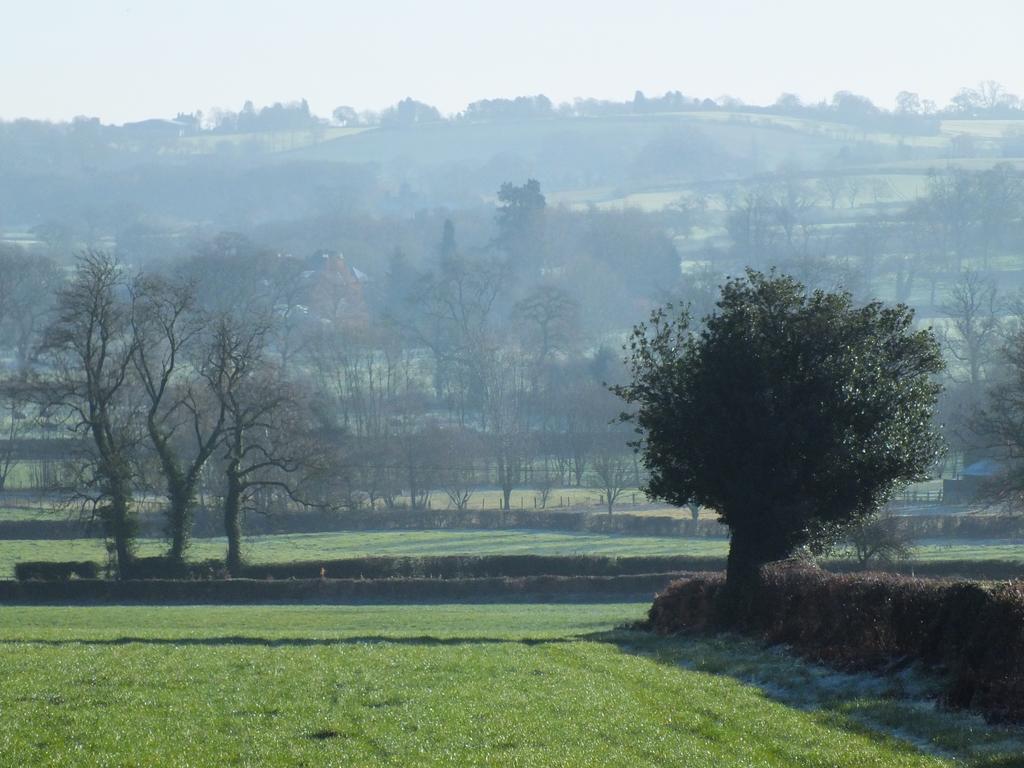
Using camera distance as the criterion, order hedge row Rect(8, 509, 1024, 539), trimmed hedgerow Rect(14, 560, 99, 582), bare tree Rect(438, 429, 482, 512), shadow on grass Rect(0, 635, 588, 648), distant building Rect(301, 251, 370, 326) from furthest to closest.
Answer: distant building Rect(301, 251, 370, 326), bare tree Rect(438, 429, 482, 512), hedge row Rect(8, 509, 1024, 539), trimmed hedgerow Rect(14, 560, 99, 582), shadow on grass Rect(0, 635, 588, 648)

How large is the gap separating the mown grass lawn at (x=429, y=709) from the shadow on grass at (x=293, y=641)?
318 millimetres

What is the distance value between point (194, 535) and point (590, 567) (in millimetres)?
28691

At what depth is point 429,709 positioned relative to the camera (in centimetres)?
1848

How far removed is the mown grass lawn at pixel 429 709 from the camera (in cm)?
1559

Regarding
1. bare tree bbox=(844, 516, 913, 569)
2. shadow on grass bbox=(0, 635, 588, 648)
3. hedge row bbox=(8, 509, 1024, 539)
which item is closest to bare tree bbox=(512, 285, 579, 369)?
hedge row bbox=(8, 509, 1024, 539)

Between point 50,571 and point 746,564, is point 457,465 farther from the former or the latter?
point 746,564

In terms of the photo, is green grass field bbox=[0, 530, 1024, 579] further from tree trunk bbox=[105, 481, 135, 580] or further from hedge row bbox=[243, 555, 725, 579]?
hedge row bbox=[243, 555, 725, 579]

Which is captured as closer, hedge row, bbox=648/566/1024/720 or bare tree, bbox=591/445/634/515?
hedge row, bbox=648/566/1024/720

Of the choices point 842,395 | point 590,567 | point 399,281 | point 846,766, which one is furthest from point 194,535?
point 399,281

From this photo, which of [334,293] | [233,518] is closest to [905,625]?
[233,518]

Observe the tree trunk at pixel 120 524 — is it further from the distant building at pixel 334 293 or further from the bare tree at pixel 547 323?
the distant building at pixel 334 293

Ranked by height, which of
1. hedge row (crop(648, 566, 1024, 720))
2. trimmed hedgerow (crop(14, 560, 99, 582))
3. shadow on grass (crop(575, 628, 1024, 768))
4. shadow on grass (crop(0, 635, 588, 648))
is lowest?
trimmed hedgerow (crop(14, 560, 99, 582))

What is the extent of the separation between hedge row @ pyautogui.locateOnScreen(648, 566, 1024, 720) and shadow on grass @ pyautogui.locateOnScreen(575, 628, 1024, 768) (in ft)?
1.43

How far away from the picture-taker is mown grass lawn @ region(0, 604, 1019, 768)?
15586mm
